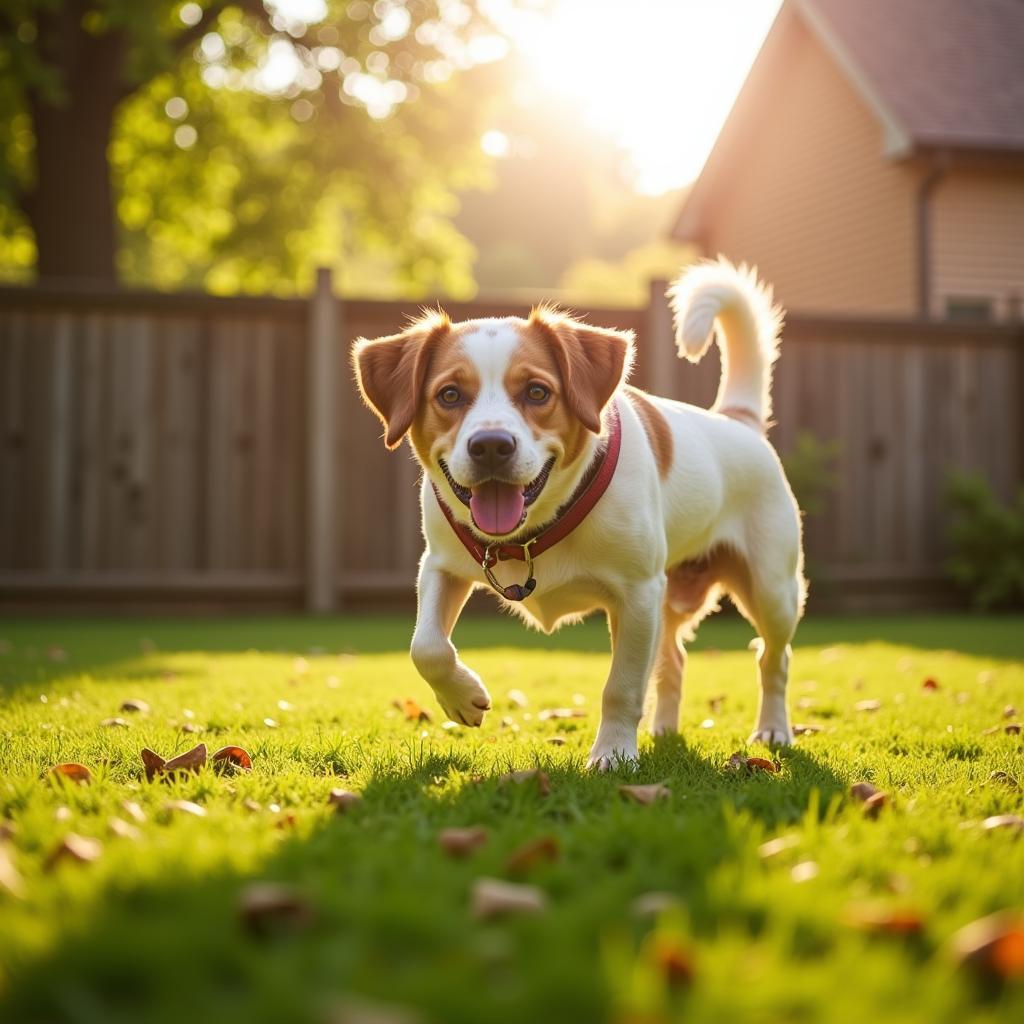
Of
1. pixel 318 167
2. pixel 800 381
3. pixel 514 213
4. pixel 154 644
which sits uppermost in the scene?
pixel 514 213

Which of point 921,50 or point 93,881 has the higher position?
point 921,50

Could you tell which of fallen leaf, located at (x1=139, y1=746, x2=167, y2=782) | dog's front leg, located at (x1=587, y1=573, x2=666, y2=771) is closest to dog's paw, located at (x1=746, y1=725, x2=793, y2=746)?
dog's front leg, located at (x1=587, y1=573, x2=666, y2=771)

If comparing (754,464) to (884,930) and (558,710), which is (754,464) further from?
(884,930)

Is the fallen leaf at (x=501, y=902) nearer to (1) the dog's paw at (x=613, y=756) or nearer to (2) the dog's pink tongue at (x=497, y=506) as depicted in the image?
(1) the dog's paw at (x=613, y=756)

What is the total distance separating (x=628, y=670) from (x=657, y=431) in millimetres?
930

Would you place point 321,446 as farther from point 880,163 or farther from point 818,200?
point 818,200

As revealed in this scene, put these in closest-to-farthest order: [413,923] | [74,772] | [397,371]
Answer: [413,923]
[74,772]
[397,371]

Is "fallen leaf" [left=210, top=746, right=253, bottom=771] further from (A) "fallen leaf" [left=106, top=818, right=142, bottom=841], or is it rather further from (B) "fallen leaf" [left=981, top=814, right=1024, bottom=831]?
(B) "fallen leaf" [left=981, top=814, right=1024, bottom=831]

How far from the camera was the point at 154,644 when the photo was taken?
746 cm

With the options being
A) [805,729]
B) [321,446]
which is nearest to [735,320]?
[805,729]

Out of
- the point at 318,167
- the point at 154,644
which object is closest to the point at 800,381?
the point at 154,644

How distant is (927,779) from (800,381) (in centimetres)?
758

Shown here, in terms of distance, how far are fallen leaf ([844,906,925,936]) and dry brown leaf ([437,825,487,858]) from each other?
2.49 ft

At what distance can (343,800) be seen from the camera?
108 inches
